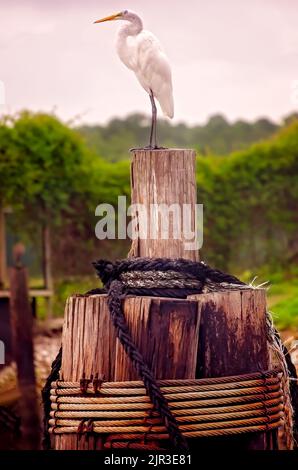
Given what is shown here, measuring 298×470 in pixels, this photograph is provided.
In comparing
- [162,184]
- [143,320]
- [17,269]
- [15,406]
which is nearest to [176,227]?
[162,184]

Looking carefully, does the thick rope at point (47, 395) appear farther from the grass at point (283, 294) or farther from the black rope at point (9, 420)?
the grass at point (283, 294)

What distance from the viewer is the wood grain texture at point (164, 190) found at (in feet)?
10.9

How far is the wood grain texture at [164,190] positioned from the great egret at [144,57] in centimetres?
42

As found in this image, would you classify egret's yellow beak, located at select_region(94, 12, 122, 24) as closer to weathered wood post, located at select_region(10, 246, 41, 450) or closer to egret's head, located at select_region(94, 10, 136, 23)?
egret's head, located at select_region(94, 10, 136, 23)

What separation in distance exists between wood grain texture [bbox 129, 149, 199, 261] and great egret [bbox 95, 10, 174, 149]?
42cm

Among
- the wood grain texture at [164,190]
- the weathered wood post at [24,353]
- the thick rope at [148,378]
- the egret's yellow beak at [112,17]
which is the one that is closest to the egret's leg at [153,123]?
the egret's yellow beak at [112,17]

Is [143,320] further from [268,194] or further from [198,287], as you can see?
[268,194]

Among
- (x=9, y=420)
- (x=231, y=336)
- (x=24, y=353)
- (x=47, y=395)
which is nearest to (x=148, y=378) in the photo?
(x=231, y=336)

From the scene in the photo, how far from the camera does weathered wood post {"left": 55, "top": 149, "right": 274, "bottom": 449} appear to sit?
3008 mm

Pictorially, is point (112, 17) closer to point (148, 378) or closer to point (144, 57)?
point (144, 57)

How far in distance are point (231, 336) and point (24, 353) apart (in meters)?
6.04

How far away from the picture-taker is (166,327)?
3.00 m

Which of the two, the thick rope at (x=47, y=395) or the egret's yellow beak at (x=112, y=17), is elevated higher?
the egret's yellow beak at (x=112, y=17)
